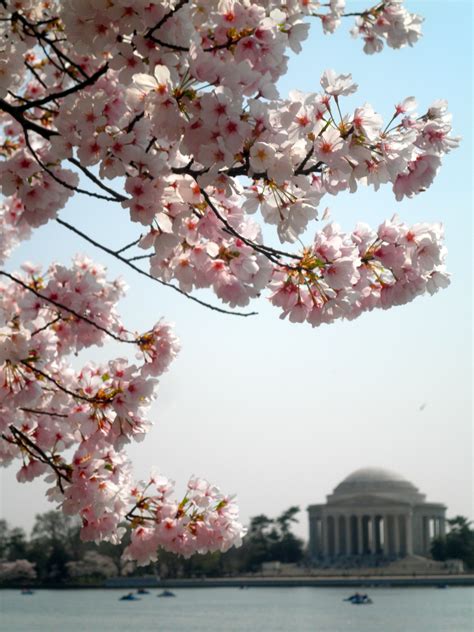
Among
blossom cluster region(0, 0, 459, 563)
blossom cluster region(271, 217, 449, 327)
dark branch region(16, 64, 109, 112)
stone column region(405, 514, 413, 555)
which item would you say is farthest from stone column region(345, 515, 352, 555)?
dark branch region(16, 64, 109, 112)

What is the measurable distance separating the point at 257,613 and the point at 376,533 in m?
41.1

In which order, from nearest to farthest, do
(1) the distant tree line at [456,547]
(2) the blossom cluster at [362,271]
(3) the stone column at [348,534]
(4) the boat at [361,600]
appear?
(2) the blossom cluster at [362,271] → (4) the boat at [361,600] → (1) the distant tree line at [456,547] → (3) the stone column at [348,534]

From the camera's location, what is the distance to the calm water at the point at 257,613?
2373 inches

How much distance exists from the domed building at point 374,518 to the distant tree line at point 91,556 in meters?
Result: 3.95

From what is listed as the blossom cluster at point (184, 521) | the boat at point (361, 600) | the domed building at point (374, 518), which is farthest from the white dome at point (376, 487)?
the blossom cluster at point (184, 521)

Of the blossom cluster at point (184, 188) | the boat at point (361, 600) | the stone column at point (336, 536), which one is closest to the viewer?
the blossom cluster at point (184, 188)

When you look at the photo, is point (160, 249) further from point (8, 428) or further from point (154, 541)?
point (154, 541)

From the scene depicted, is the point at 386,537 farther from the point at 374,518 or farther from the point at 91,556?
the point at 91,556

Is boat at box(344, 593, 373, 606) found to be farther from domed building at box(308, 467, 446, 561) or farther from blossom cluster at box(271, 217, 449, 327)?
blossom cluster at box(271, 217, 449, 327)

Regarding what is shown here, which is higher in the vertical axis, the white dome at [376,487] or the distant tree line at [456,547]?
the white dome at [376,487]

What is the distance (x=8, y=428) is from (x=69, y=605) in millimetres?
93566

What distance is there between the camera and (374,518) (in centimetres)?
10850

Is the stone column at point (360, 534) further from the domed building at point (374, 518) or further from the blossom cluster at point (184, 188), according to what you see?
the blossom cluster at point (184, 188)

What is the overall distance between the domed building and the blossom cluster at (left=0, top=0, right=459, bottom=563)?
335 ft
